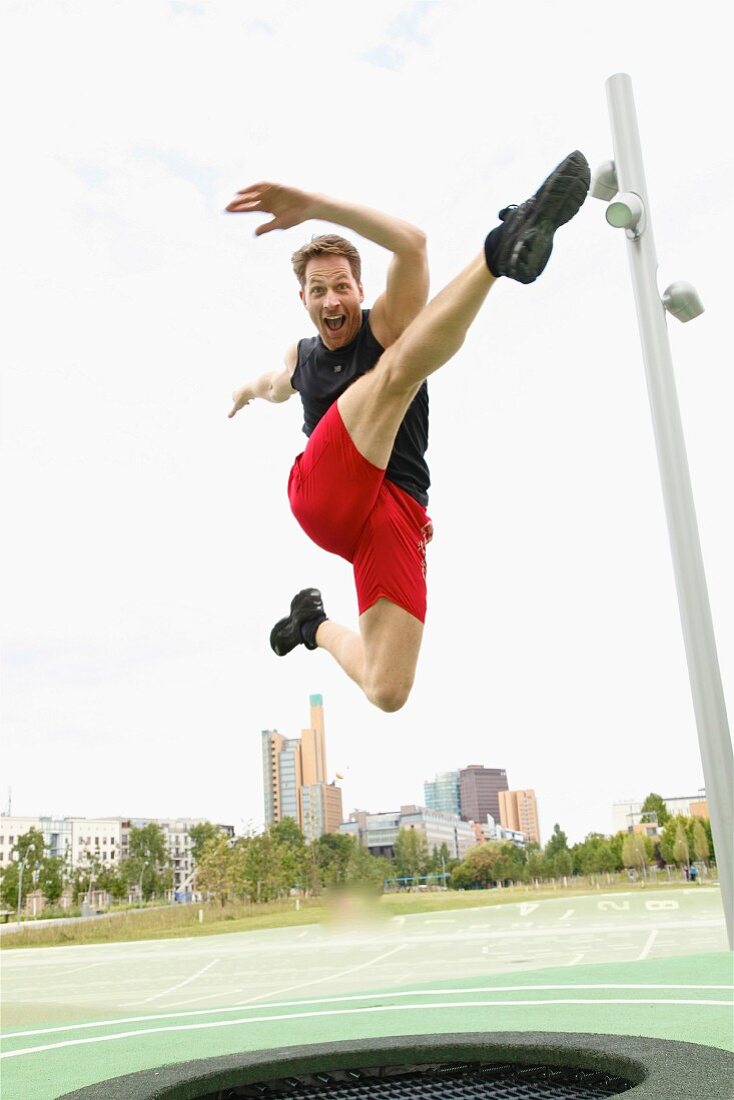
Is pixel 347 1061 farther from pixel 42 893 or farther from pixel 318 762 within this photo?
pixel 42 893

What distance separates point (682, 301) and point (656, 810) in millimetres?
10525

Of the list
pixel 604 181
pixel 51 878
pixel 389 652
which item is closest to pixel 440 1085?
pixel 389 652

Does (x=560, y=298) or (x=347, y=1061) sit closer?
(x=347, y=1061)

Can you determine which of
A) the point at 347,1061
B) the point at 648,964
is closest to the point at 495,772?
the point at 648,964

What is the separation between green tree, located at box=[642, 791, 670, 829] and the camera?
1161 centimetres

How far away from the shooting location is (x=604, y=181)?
246 centimetres

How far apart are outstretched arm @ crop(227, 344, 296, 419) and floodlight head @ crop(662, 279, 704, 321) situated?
0.95 m

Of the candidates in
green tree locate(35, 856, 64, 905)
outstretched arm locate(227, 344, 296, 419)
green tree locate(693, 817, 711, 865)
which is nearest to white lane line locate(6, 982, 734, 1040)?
outstretched arm locate(227, 344, 296, 419)

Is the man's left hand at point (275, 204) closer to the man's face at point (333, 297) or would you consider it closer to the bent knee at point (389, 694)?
the man's face at point (333, 297)

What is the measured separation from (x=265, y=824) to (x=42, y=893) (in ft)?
18.1

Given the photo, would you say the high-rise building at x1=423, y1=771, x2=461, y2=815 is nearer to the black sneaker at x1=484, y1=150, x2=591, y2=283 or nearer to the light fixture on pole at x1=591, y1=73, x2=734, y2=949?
the light fixture on pole at x1=591, y1=73, x2=734, y2=949

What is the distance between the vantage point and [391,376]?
191 centimetres

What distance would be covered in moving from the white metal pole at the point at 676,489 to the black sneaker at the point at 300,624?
1.08 m

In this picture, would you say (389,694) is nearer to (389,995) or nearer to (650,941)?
(389,995)
